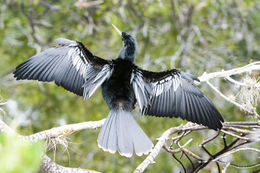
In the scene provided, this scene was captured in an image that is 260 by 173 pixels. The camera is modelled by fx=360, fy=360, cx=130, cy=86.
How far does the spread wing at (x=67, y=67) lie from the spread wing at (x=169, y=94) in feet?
1.09

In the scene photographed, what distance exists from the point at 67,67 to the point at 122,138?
87 cm

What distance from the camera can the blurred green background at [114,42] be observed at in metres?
5.24

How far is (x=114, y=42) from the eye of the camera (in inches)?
218

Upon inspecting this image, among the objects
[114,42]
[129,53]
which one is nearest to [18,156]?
[129,53]

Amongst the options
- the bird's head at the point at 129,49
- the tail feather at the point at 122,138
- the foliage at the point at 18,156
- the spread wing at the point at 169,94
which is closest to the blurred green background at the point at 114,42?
the bird's head at the point at 129,49

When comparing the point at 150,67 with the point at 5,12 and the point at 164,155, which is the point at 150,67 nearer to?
the point at 164,155

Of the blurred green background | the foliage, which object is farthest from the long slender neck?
the foliage

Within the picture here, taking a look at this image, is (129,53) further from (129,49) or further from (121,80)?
(121,80)

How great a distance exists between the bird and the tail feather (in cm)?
3

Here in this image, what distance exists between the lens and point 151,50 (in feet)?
19.7

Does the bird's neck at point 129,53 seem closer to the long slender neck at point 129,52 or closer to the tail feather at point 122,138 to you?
the long slender neck at point 129,52

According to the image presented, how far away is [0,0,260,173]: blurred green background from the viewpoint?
5238mm

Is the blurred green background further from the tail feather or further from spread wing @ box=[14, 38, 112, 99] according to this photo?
the tail feather

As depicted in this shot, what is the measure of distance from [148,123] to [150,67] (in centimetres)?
106
